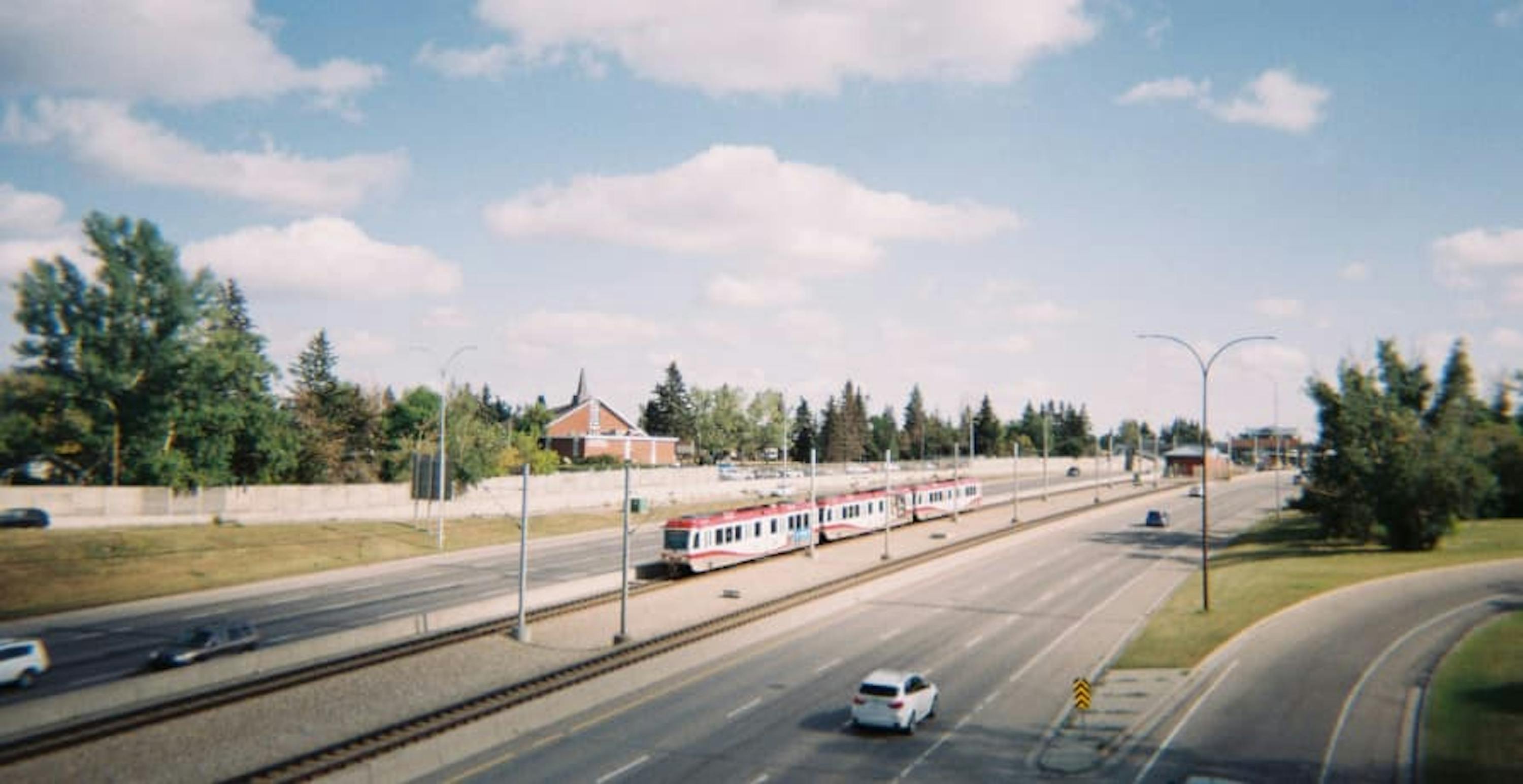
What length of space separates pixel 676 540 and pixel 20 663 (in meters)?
28.1

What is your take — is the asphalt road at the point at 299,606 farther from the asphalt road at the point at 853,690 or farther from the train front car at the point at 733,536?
the asphalt road at the point at 853,690

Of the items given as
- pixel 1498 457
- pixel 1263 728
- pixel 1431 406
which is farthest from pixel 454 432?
pixel 1431 406

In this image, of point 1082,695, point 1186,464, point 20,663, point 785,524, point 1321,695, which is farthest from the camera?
point 1186,464

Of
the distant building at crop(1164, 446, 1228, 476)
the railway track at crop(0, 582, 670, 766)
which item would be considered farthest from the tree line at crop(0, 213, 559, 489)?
the distant building at crop(1164, 446, 1228, 476)

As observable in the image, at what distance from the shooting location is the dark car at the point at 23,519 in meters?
51.9

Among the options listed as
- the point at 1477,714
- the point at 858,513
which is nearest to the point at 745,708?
the point at 1477,714

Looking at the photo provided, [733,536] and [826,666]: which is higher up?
[733,536]

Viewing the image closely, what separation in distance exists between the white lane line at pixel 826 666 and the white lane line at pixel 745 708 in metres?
3.74

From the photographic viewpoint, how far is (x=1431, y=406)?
4341 inches

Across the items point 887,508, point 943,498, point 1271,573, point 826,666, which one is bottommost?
point 826,666

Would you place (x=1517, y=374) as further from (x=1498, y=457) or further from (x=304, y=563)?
(x=304, y=563)

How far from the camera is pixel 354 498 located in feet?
228

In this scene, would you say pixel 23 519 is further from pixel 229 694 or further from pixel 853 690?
pixel 853 690

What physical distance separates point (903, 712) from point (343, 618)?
Answer: 2715cm
